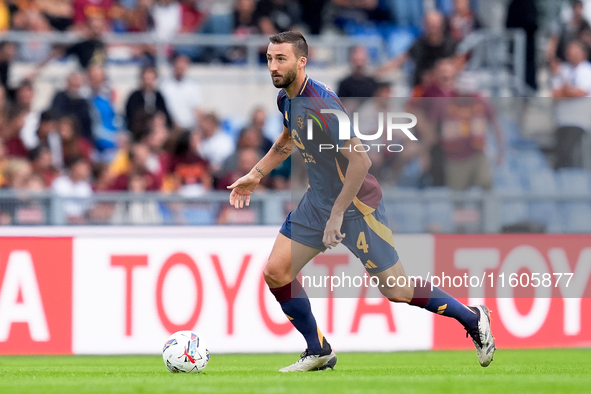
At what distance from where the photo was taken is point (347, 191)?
607 centimetres

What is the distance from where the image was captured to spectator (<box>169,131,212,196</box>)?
36.3 feet

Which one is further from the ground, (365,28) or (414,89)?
(365,28)

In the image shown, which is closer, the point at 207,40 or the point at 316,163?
the point at 316,163

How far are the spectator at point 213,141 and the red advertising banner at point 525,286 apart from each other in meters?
3.70

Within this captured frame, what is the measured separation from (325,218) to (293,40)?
1200 millimetres

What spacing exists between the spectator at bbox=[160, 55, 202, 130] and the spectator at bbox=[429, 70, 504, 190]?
3646mm

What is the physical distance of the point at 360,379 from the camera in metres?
5.93

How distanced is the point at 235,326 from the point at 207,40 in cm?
561

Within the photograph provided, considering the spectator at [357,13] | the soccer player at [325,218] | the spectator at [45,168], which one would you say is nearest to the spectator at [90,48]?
the spectator at [45,168]

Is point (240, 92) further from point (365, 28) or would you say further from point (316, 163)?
point (316, 163)

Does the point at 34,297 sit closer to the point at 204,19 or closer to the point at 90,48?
the point at 90,48

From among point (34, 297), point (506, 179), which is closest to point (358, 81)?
point (506, 179)

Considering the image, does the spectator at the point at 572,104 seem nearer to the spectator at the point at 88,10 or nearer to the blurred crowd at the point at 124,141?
the blurred crowd at the point at 124,141

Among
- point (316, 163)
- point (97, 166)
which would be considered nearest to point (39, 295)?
point (97, 166)
